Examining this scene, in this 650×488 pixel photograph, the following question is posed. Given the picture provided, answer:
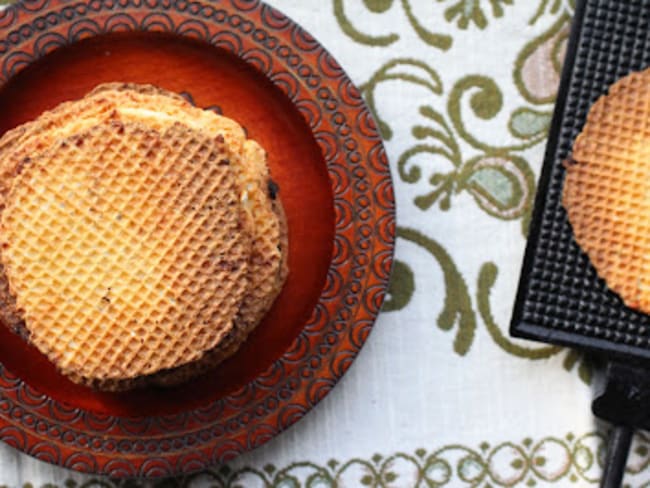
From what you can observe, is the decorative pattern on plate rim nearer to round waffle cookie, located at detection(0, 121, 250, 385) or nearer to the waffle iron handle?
round waffle cookie, located at detection(0, 121, 250, 385)

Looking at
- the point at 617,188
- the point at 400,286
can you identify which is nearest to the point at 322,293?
the point at 400,286

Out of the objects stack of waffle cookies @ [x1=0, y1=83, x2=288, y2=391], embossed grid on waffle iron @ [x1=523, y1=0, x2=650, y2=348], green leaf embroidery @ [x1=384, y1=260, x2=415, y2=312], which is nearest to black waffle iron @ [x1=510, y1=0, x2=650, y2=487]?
embossed grid on waffle iron @ [x1=523, y1=0, x2=650, y2=348]

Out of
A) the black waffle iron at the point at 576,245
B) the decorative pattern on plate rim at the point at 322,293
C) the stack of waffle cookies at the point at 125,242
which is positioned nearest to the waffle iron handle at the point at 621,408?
the black waffle iron at the point at 576,245

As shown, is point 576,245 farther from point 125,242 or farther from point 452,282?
point 125,242

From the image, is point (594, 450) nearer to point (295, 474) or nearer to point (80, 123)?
point (295, 474)

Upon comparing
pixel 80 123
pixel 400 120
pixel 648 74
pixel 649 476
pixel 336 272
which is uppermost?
pixel 648 74

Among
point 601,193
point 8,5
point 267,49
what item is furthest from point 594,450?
point 8,5
